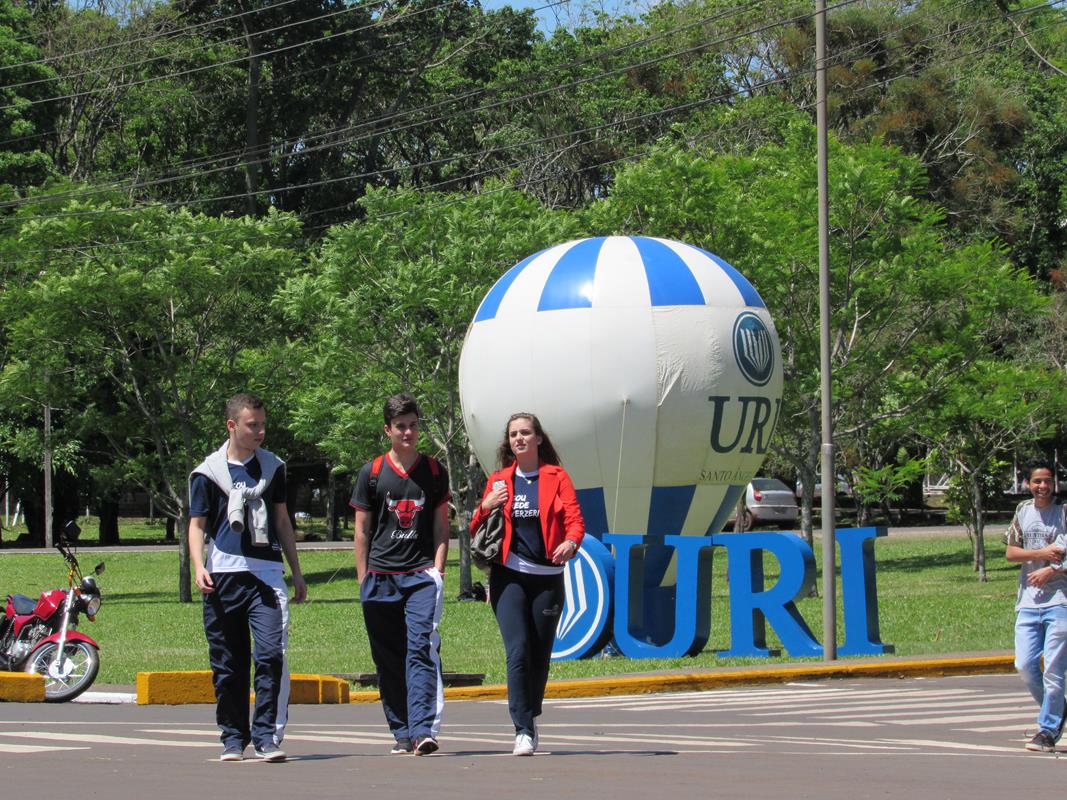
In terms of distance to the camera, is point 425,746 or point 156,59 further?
point 156,59

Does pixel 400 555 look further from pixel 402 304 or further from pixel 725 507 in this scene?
pixel 402 304

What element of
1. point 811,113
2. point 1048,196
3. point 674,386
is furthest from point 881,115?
point 674,386

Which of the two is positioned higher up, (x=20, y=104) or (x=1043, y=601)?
(x=20, y=104)

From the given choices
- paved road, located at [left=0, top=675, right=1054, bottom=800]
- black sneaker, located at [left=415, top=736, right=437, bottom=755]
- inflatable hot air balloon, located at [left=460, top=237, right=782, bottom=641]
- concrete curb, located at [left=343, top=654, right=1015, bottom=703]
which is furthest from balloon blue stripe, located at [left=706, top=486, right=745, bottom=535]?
black sneaker, located at [left=415, top=736, right=437, bottom=755]

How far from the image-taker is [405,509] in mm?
8961

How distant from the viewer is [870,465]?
52969 millimetres

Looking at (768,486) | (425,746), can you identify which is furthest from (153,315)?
(425,746)

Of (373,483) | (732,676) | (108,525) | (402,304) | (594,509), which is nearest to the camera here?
(373,483)

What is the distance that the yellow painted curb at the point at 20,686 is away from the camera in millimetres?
14492

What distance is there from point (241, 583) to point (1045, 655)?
4.77 m

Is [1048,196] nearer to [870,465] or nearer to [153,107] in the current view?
[870,465]

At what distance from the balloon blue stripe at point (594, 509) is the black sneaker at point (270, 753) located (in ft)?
41.8

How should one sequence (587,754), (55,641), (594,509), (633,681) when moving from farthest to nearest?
(594,509) < (633,681) < (55,641) < (587,754)

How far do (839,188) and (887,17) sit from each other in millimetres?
22607
